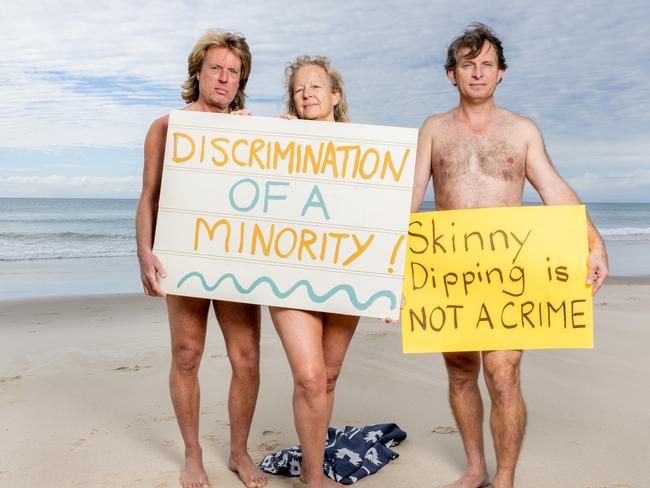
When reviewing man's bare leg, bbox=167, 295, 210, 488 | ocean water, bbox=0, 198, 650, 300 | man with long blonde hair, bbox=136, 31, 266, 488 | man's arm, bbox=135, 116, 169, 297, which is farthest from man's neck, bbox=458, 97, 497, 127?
ocean water, bbox=0, 198, 650, 300

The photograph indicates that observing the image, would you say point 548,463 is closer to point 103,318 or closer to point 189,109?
point 189,109

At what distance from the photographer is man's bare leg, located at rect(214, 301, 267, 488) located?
3145 mm

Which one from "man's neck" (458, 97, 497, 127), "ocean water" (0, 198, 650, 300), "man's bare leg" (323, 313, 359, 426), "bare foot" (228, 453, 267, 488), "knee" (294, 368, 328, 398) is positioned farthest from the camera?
"ocean water" (0, 198, 650, 300)

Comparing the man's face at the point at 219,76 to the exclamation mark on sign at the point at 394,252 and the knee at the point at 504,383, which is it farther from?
the knee at the point at 504,383

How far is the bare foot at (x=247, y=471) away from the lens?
3246 millimetres

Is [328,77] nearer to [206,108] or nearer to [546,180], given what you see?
[206,108]

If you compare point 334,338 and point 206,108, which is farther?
point 206,108

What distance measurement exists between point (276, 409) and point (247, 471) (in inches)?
43.1

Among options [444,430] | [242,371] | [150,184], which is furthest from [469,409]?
[150,184]

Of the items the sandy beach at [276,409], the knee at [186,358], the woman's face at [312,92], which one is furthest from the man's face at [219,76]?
the sandy beach at [276,409]

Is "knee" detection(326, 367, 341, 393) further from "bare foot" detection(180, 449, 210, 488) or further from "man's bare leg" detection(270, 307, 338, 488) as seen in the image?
"bare foot" detection(180, 449, 210, 488)

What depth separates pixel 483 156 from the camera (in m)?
2.98

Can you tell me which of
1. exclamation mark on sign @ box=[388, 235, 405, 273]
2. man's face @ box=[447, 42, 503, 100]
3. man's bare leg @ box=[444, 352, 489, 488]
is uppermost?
man's face @ box=[447, 42, 503, 100]

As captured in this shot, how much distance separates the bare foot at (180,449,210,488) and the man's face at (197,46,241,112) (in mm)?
1652
